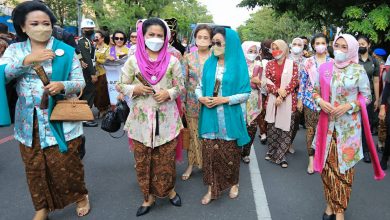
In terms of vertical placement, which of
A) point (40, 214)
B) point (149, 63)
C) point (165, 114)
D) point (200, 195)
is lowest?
point (200, 195)

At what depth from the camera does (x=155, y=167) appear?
366 centimetres

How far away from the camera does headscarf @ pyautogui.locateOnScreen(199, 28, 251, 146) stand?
12.0ft

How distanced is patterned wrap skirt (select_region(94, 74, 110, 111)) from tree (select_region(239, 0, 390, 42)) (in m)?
5.21

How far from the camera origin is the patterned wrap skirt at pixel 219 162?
12.5 feet

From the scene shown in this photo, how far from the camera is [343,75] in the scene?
337cm

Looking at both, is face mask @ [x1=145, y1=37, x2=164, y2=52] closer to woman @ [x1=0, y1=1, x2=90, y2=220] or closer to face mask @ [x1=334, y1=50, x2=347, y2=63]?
woman @ [x1=0, y1=1, x2=90, y2=220]

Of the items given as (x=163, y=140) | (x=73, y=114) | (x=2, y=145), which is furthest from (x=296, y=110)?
(x=2, y=145)

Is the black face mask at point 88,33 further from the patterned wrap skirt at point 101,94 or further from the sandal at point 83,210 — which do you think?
the sandal at point 83,210

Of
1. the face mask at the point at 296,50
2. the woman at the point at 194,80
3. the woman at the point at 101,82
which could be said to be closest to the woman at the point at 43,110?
the woman at the point at 194,80

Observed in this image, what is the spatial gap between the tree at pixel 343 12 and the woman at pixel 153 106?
5.66 m

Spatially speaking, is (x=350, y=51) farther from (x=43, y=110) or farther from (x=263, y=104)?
(x=263, y=104)

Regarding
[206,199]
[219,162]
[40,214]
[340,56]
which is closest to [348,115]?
[340,56]

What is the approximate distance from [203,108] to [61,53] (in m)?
1.45

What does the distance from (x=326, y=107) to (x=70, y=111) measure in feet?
7.34
